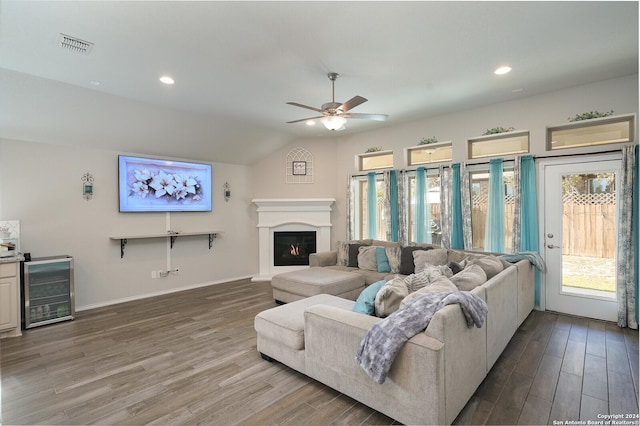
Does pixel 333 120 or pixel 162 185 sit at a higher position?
pixel 333 120

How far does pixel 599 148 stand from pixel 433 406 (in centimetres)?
393

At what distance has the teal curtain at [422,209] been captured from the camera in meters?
5.37

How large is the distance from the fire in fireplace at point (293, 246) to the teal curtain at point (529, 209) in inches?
146

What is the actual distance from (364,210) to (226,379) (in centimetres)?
439

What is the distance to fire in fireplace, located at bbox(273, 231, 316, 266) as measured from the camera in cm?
655

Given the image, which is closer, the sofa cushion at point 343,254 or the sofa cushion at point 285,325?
the sofa cushion at point 285,325

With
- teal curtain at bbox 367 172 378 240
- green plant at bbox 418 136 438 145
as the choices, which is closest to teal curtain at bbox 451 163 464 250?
green plant at bbox 418 136 438 145

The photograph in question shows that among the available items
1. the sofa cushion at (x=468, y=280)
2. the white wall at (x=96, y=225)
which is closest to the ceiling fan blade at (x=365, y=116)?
the sofa cushion at (x=468, y=280)

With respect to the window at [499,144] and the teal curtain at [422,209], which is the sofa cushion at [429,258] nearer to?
the teal curtain at [422,209]

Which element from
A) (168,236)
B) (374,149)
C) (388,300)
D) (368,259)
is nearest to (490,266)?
(388,300)

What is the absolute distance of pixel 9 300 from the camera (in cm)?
359

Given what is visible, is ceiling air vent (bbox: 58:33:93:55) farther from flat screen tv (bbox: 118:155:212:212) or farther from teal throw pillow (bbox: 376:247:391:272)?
teal throw pillow (bbox: 376:247:391:272)

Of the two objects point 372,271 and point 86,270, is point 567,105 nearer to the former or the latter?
point 372,271

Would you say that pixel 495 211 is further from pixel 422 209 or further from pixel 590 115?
pixel 590 115
